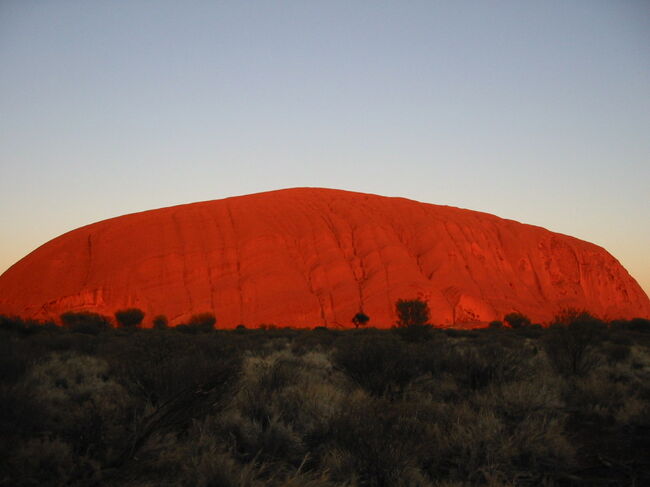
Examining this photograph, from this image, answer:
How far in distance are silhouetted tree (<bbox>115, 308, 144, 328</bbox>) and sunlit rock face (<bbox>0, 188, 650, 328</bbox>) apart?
13.8 ft

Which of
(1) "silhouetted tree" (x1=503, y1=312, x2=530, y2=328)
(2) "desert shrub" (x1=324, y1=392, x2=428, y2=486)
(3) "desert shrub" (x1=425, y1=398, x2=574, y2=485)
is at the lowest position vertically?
(1) "silhouetted tree" (x1=503, y1=312, x2=530, y2=328)

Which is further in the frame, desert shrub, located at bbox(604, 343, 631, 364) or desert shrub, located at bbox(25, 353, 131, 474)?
desert shrub, located at bbox(604, 343, 631, 364)

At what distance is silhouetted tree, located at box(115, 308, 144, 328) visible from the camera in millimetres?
46188

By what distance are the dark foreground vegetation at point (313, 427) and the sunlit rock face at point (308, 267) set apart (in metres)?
41.2

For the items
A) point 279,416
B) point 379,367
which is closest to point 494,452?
point 279,416

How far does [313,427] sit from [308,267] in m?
50.6

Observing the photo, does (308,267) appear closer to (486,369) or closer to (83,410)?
(486,369)

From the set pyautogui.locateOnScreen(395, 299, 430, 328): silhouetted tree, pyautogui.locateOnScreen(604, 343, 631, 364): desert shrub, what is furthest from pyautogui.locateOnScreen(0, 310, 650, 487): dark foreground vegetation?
pyautogui.locateOnScreen(395, 299, 430, 328): silhouetted tree

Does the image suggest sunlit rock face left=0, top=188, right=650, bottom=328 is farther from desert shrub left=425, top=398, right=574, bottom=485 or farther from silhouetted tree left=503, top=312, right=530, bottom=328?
desert shrub left=425, top=398, right=574, bottom=485

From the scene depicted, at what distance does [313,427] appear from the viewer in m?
6.49

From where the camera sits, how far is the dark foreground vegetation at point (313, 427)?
4816mm

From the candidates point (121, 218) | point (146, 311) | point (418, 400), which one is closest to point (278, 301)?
point (146, 311)

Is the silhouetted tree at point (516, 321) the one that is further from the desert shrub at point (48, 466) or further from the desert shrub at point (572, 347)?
the desert shrub at point (48, 466)

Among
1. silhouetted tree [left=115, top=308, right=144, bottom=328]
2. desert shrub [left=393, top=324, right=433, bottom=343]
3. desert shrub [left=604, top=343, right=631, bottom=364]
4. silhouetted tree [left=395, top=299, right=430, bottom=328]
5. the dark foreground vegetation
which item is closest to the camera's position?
the dark foreground vegetation
